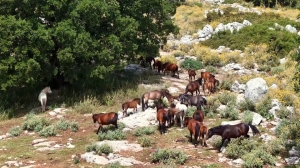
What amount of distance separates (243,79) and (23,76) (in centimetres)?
1009

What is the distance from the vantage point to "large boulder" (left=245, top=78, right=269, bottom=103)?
15125 millimetres

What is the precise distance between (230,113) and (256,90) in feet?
6.69

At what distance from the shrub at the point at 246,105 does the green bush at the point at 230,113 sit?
28 cm

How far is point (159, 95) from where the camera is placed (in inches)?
598

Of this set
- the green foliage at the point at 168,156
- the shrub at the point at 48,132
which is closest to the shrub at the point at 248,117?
the green foliage at the point at 168,156

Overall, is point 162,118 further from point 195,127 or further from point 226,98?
point 226,98

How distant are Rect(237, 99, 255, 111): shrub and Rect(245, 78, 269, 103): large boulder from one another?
1.31 ft

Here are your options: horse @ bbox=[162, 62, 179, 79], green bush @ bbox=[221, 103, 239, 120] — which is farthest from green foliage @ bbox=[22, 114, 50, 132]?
horse @ bbox=[162, 62, 179, 79]

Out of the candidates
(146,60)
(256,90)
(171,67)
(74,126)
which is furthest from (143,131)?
(146,60)

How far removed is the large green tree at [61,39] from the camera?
15320 millimetres

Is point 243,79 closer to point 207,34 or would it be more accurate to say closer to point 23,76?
point 23,76

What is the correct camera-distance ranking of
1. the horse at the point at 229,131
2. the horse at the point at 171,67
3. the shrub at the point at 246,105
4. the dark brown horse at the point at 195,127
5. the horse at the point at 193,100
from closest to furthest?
1. the horse at the point at 229,131
2. the dark brown horse at the point at 195,127
3. the shrub at the point at 246,105
4. the horse at the point at 193,100
5. the horse at the point at 171,67

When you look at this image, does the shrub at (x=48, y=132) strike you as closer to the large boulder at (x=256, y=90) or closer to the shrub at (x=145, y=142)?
the shrub at (x=145, y=142)

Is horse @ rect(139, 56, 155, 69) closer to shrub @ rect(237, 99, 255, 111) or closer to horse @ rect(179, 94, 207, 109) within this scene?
horse @ rect(179, 94, 207, 109)
